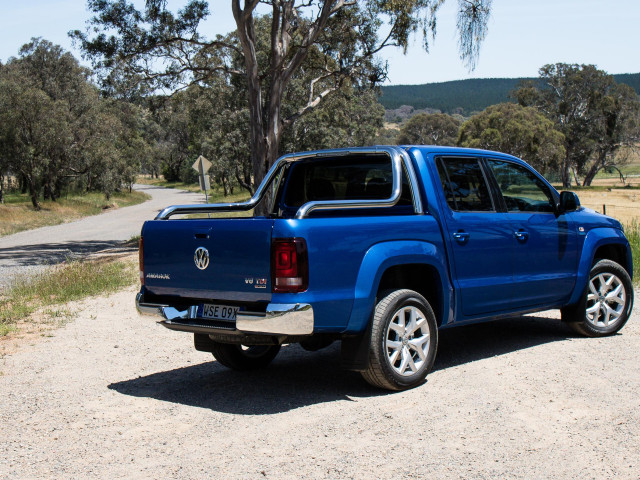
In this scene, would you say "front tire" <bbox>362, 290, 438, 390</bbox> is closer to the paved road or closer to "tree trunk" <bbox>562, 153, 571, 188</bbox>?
the paved road

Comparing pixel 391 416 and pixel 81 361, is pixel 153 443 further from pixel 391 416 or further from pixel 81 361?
pixel 81 361

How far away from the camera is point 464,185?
22.1ft

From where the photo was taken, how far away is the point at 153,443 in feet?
16.1

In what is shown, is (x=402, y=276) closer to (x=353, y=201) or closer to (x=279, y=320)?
(x=353, y=201)

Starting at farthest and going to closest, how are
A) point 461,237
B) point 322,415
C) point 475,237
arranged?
1. point 475,237
2. point 461,237
3. point 322,415

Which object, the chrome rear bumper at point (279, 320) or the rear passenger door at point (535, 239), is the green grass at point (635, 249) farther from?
the chrome rear bumper at point (279, 320)

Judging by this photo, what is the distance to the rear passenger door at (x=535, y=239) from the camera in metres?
7.02

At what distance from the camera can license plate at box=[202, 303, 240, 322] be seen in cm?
560

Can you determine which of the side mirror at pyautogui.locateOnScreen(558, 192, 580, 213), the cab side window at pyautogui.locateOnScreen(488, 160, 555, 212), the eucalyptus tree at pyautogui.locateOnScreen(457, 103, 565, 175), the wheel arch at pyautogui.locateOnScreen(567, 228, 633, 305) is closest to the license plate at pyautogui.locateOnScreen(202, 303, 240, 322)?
the cab side window at pyautogui.locateOnScreen(488, 160, 555, 212)

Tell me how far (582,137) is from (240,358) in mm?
91459

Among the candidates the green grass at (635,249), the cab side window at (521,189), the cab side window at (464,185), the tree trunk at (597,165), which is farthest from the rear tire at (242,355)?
the tree trunk at (597,165)

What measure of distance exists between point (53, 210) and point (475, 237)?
1697 inches

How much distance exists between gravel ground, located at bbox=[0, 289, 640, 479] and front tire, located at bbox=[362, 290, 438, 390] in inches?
6.8

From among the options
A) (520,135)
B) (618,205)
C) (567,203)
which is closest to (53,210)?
(618,205)
